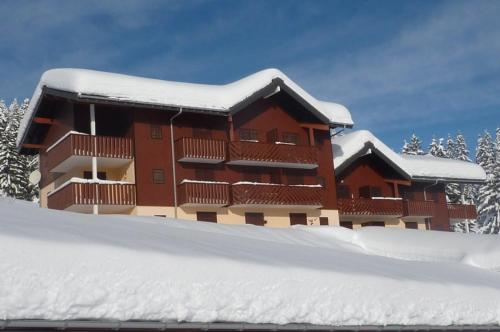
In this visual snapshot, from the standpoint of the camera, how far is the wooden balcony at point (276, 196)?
30.8 meters

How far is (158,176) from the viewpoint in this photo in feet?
97.7

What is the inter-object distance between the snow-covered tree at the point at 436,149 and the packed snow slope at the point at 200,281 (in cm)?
5455

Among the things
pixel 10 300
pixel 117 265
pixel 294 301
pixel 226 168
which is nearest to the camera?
pixel 10 300

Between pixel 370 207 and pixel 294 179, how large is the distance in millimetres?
5613

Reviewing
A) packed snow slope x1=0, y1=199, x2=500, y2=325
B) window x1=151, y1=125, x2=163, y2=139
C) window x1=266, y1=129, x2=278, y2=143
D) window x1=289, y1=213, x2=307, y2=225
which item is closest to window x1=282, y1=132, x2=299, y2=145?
window x1=266, y1=129, x2=278, y2=143

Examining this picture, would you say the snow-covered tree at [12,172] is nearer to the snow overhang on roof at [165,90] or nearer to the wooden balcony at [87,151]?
the snow overhang on roof at [165,90]

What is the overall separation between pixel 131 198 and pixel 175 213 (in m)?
2.16

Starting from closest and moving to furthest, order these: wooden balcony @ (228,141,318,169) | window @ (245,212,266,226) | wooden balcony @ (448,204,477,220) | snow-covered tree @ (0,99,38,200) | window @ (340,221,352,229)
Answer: wooden balcony @ (228,141,318,169)
window @ (245,212,266,226)
window @ (340,221,352,229)
wooden balcony @ (448,204,477,220)
snow-covered tree @ (0,99,38,200)

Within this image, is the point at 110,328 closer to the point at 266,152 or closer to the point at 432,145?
the point at 266,152

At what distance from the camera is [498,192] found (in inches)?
2468

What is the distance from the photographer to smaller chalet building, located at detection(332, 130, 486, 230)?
37531 millimetres

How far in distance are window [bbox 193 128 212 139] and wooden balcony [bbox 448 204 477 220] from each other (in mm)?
19102

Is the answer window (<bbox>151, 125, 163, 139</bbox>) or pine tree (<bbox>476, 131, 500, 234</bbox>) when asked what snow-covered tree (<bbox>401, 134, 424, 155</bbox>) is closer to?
pine tree (<bbox>476, 131, 500, 234</bbox>)

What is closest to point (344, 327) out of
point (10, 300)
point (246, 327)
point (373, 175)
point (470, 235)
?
point (246, 327)
